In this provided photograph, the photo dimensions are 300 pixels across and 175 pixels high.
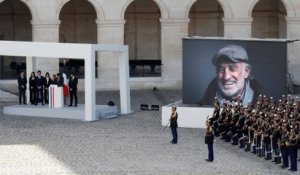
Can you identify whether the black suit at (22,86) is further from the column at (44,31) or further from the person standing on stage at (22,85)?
the column at (44,31)

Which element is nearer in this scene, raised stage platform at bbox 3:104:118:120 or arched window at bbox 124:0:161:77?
raised stage platform at bbox 3:104:118:120

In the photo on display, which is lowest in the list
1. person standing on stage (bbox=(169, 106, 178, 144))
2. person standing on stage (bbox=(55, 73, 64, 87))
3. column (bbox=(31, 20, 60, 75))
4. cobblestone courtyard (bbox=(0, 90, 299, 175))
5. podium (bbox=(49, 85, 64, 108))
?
cobblestone courtyard (bbox=(0, 90, 299, 175))

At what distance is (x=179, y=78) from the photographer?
202ft

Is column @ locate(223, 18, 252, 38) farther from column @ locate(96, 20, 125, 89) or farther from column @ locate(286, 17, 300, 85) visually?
column @ locate(96, 20, 125, 89)

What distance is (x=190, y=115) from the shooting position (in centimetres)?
4831

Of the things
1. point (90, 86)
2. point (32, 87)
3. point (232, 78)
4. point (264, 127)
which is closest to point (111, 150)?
point (264, 127)

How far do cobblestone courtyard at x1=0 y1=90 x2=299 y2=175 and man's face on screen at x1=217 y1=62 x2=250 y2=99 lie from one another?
8.00ft

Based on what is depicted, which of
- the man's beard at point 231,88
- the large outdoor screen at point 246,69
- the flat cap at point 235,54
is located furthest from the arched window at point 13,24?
the flat cap at point 235,54

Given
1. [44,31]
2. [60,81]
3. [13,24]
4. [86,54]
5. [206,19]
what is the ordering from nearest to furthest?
[86,54] → [60,81] → [44,31] → [13,24] → [206,19]

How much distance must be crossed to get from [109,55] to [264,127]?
21.5m

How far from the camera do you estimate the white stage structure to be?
5012 cm

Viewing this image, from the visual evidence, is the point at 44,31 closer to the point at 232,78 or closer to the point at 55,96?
the point at 55,96

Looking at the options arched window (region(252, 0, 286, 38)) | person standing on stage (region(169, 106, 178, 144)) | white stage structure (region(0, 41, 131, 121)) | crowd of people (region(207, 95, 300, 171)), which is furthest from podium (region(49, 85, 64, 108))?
arched window (region(252, 0, 286, 38))

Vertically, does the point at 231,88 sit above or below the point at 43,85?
below
